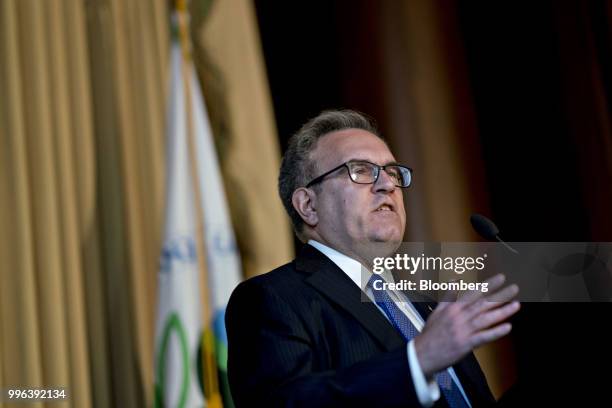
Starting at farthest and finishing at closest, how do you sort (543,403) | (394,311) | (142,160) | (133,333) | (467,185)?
1. (467,185)
2. (142,160)
3. (133,333)
4. (394,311)
5. (543,403)

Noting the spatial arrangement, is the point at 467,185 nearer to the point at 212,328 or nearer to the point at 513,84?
the point at 513,84

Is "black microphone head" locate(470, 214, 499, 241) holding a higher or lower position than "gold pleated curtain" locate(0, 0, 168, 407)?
lower

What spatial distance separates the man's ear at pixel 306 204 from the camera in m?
2.03

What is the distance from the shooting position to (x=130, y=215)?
2.73 m

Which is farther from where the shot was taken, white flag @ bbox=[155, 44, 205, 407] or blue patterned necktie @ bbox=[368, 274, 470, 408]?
white flag @ bbox=[155, 44, 205, 407]

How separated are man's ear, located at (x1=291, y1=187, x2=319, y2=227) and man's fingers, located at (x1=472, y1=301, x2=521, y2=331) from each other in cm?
79

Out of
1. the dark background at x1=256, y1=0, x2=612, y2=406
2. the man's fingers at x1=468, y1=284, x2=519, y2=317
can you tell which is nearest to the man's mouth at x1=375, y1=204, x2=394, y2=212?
the man's fingers at x1=468, y1=284, x2=519, y2=317

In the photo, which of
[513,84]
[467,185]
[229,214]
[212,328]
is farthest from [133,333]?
[513,84]

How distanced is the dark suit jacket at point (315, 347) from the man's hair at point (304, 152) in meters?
0.26

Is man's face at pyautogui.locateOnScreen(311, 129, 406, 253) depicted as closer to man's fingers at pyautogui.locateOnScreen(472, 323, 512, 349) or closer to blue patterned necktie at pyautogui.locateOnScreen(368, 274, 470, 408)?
blue patterned necktie at pyautogui.locateOnScreen(368, 274, 470, 408)

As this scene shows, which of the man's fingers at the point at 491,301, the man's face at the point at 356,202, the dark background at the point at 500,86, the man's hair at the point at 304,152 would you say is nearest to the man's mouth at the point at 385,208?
the man's face at the point at 356,202

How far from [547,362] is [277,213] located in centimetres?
169

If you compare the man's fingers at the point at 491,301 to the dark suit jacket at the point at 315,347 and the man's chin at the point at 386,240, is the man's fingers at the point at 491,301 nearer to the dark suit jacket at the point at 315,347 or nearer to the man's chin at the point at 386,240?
the dark suit jacket at the point at 315,347

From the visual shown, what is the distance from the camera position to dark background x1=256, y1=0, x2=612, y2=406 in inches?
130
